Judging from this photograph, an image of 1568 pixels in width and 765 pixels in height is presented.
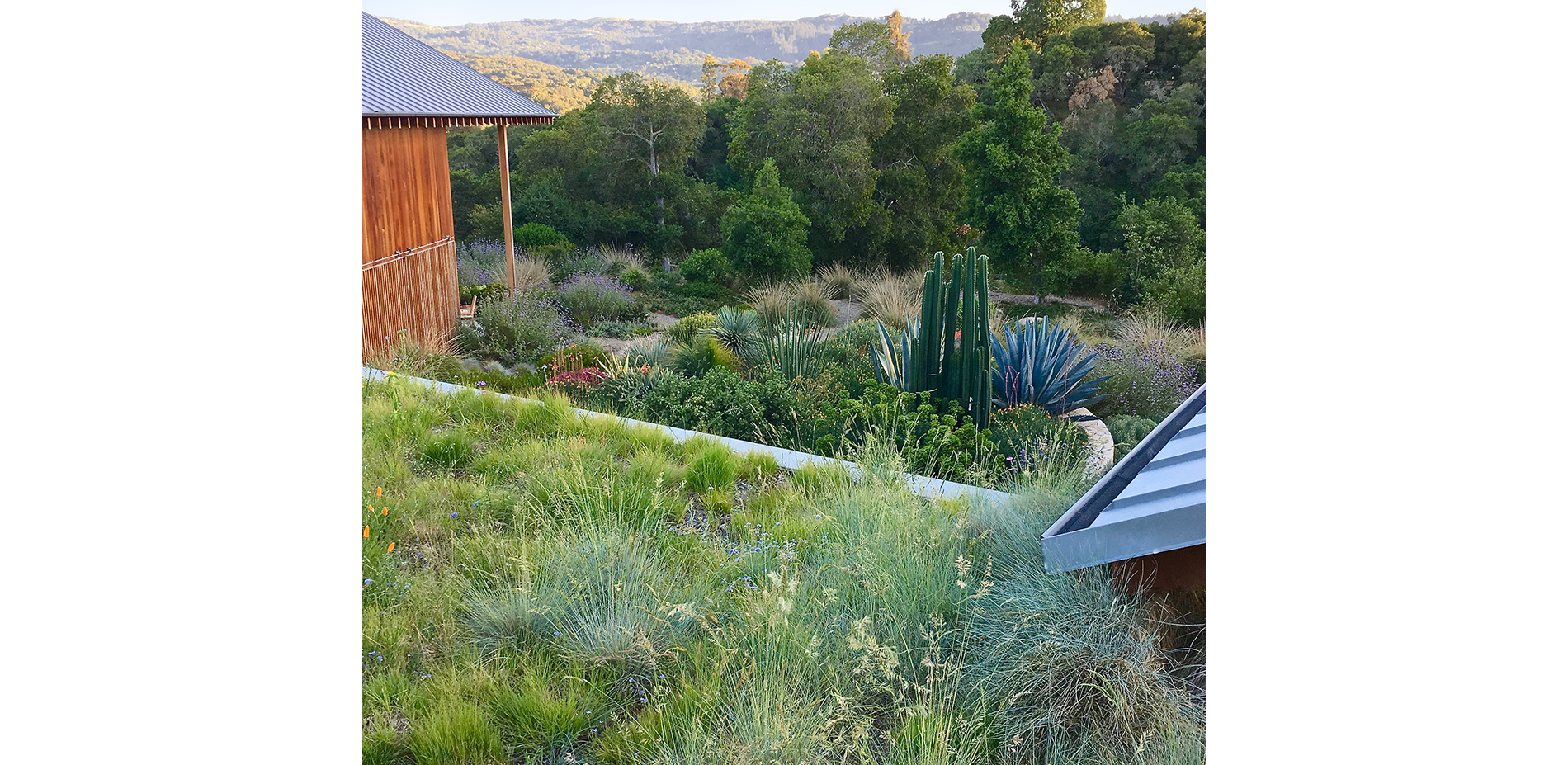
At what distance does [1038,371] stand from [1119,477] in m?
3.91

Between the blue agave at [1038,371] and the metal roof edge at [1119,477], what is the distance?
319 centimetres

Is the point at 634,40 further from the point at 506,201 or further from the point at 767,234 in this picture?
the point at 506,201

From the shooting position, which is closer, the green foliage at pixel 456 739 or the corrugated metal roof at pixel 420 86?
the green foliage at pixel 456 739

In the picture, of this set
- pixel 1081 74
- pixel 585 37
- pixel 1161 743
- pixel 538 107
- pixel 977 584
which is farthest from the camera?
pixel 585 37

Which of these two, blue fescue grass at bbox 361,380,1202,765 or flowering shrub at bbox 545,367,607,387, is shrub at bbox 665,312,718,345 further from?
blue fescue grass at bbox 361,380,1202,765

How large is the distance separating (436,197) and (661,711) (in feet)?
27.6

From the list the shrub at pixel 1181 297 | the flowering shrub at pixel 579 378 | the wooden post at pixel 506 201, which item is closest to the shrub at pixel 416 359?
the flowering shrub at pixel 579 378

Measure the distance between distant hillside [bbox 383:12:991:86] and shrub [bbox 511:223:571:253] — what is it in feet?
43.5

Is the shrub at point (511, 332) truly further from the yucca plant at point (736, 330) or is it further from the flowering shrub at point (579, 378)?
the flowering shrub at point (579, 378)

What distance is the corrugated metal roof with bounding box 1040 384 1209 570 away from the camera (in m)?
1.91

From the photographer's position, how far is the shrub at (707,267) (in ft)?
49.0

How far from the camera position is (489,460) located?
3.94 m
